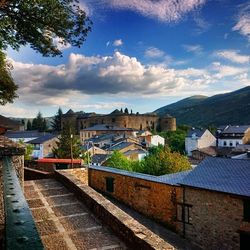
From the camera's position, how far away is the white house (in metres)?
68.0

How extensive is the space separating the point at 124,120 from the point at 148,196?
94467mm

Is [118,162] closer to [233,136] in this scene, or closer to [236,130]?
[233,136]

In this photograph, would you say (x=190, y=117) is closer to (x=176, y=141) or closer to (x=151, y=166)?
(x=176, y=141)

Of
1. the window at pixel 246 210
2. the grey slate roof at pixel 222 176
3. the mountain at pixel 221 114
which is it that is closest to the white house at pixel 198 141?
the grey slate roof at pixel 222 176

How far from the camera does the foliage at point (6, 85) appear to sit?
1078 cm

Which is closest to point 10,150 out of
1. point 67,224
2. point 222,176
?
point 67,224

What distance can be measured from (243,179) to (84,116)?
105755 mm

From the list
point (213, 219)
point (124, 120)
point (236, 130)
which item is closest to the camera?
point (213, 219)

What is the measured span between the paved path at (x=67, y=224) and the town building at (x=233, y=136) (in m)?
64.6

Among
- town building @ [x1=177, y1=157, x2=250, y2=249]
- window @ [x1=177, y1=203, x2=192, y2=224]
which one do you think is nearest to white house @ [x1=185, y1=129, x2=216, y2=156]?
town building @ [x1=177, y1=157, x2=250, y2=249]

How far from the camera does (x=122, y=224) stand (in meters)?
6.02

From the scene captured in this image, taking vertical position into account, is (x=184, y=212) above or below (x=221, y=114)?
below

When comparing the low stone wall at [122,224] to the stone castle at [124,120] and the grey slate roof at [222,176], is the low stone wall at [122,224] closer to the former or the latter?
the grey slate roof at [222,176]

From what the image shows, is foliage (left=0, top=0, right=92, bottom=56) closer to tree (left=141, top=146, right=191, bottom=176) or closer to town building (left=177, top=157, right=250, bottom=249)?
town building (left=177, top=157, right=250, bottom=249)
